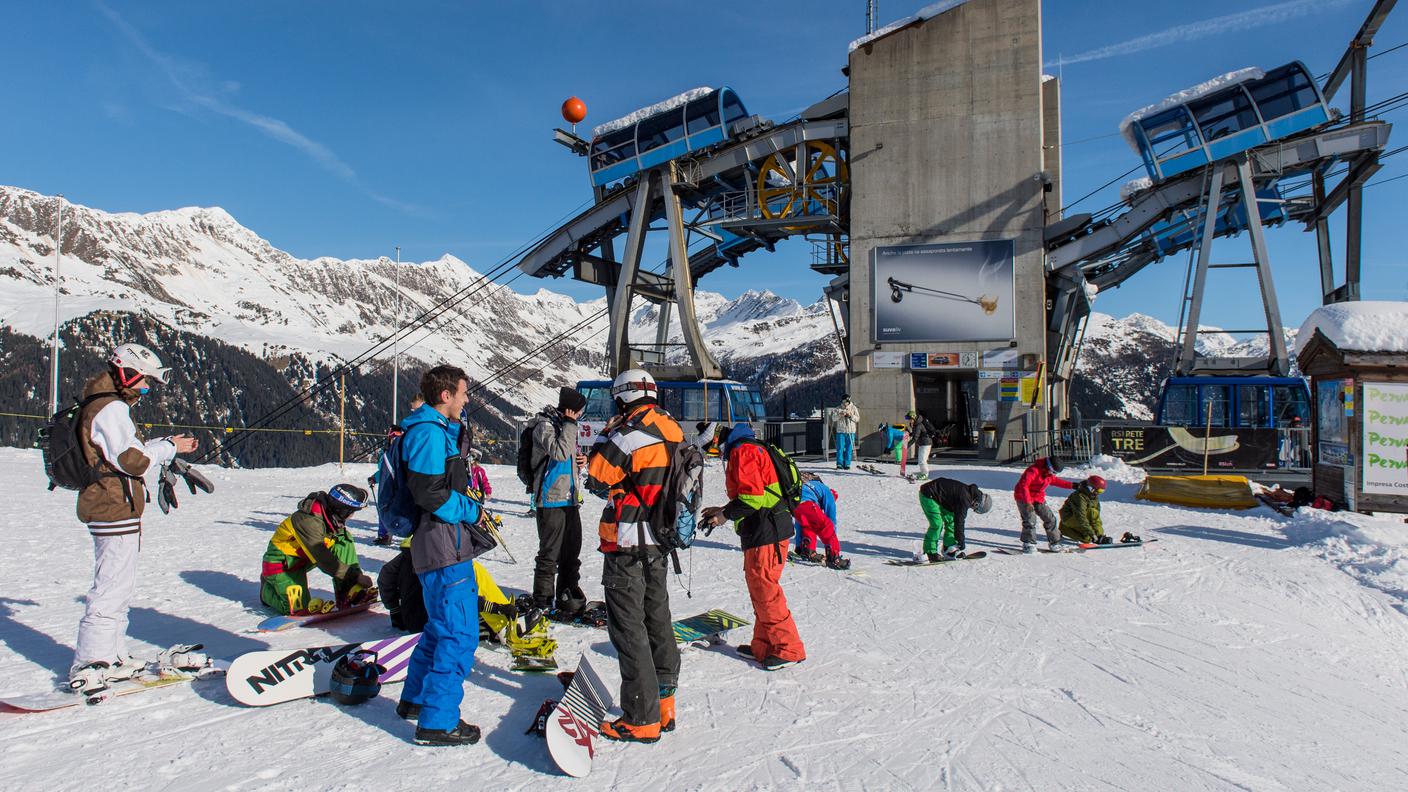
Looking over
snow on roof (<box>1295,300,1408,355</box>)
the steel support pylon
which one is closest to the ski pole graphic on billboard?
the steel support pylon

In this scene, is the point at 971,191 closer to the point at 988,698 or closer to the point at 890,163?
the point at 890,163

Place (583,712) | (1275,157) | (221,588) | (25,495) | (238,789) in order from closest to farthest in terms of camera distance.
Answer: (238,789), (583,712), (221,588), (25,495), (1275,157)

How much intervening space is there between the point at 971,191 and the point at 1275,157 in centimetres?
754

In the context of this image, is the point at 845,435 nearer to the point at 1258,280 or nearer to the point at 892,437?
the point at 892,437

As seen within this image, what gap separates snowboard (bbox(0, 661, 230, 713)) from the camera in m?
4.19

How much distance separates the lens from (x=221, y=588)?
23.8 ft

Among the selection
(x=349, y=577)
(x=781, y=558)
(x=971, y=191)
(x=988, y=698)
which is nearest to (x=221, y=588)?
(x=349, y=577)

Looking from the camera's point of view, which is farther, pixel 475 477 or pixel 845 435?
pixel 845 435

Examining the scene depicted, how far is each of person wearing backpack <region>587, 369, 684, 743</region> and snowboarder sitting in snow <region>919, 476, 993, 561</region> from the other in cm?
547

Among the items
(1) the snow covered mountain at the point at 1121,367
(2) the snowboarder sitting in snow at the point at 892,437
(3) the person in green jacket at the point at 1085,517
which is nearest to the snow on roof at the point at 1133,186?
(2) the snowboarder sitting in snow at the point at 892,437

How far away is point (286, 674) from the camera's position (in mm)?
4520

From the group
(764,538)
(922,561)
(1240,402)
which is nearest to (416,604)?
(764,538)

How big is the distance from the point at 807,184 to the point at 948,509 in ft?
58.3

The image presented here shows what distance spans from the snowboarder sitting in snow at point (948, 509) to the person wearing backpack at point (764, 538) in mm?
4017
